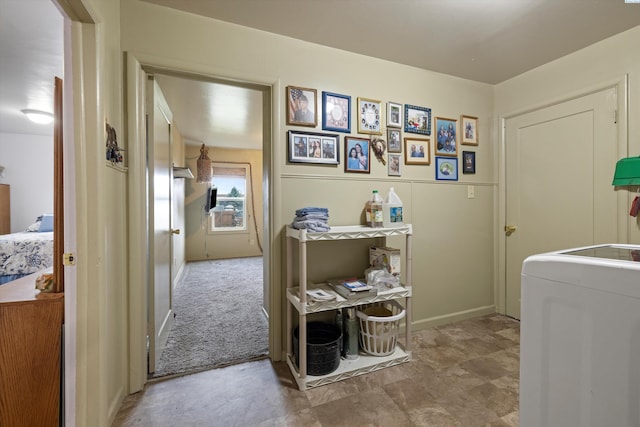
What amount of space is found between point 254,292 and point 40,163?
4.49 meters

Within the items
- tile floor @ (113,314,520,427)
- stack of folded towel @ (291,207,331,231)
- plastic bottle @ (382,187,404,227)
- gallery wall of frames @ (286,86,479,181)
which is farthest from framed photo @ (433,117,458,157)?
tile floor @ (113,314,520,427)

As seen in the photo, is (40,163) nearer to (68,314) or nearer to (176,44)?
(176,44)

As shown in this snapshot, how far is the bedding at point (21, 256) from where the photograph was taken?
3115mm

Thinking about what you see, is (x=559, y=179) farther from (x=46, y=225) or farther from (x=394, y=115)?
(x=46, y=225)

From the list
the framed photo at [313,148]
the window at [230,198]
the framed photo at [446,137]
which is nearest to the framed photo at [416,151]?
the framed photo at [446,137]

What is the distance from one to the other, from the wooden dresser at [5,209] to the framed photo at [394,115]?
589cm

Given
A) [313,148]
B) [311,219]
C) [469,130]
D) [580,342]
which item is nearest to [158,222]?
[311,219]

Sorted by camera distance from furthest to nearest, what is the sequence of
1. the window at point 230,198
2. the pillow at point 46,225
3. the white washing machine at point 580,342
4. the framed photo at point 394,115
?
the window at point 230,198 → the pillow at point 46,225 → the framed photo at point 394,115 → the white washing machine at point 580,342

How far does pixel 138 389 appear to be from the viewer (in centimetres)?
165

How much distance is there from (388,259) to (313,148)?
3.17ft

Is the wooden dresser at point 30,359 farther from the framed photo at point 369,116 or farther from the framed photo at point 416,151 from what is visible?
the framed photo at point 416,151

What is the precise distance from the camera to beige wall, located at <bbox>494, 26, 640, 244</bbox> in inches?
75.7

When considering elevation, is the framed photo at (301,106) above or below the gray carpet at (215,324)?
above

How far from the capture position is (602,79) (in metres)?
2.05
